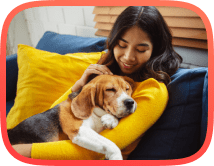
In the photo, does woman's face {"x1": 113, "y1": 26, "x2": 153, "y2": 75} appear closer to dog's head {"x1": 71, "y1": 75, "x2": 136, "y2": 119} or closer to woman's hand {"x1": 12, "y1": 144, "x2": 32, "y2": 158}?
dog's head {"x1": 71, "y1": 75, "x2": 136, "y2": 119}

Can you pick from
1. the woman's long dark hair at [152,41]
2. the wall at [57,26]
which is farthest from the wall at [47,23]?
the woman's long dark hair at [152,41]

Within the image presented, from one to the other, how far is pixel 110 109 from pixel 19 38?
54cm

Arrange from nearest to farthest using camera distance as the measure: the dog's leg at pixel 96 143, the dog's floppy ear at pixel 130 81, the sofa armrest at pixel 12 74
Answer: the dog's leg at pixel 96 143
the dog's floppy ear at pixel 130 81
the sofa armrest at pixel 12 74

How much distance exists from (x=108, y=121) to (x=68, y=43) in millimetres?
657

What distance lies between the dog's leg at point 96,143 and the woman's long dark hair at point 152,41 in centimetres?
24

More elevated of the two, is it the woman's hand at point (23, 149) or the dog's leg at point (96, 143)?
the dog's leg at point (96, 143)

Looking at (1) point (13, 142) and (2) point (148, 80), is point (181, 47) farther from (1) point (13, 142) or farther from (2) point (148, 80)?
(1) point (13, 142)

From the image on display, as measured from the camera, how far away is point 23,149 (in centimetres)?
50

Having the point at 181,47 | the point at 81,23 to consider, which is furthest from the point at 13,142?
the point at 181,47

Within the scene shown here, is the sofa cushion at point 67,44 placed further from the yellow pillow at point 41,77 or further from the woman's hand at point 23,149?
the woman's hand at point 23,149

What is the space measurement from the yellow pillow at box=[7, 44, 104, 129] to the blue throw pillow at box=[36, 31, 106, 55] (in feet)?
0.44

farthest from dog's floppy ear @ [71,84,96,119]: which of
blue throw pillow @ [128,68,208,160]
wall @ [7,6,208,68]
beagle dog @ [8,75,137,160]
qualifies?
wall @ [7,6,208,68]

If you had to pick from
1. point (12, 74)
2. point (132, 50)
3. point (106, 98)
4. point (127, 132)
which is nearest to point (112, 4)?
point (132, 50)

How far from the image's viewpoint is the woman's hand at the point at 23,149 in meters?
0.49
